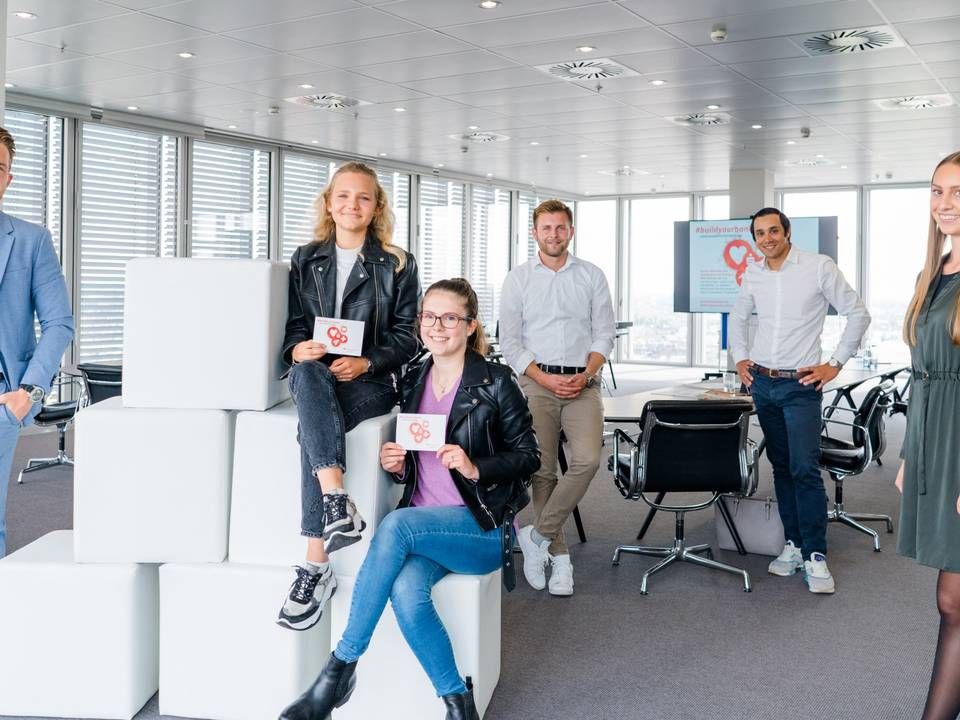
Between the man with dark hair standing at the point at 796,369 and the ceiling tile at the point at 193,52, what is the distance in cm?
403

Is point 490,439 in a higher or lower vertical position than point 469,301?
lower

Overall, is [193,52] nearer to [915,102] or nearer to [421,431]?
[421,431]

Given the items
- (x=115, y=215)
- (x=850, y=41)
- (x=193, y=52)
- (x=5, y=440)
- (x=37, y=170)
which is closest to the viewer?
(x=5, y=440)

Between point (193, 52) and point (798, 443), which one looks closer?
point (798, 443)

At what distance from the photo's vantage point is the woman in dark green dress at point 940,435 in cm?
227

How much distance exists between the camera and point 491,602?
9.41 ft

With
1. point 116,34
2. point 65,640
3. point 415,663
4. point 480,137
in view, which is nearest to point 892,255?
point 480,137

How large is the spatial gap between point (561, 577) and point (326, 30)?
13.0 feet

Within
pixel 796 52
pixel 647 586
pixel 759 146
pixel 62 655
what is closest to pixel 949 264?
pixel 647 586

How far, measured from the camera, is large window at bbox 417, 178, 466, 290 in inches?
537

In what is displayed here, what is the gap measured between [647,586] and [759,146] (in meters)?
7.90

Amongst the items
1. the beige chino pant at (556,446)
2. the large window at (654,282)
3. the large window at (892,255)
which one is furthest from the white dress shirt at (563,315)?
the large window at (654,282)

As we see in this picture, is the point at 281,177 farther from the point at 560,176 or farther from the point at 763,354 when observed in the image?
the point at 763,354

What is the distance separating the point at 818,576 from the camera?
4.13m
